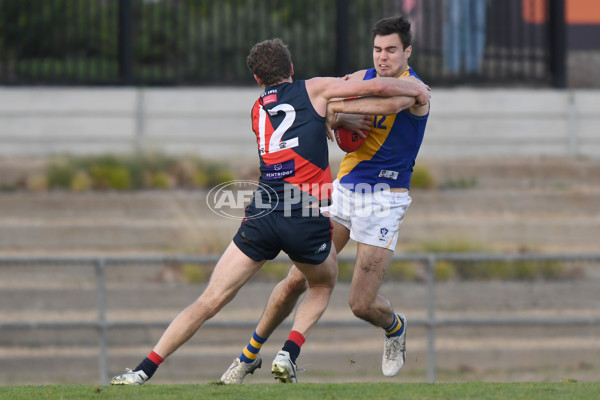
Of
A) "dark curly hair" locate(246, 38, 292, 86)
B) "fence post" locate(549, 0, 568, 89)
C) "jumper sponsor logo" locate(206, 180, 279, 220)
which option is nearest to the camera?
"dark curly hair" locate(246, 38, 292, 86)

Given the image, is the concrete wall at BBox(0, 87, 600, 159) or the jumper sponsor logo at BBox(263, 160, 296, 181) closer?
the jumper sponsor logo at BBox(263, 160, 296, 181)

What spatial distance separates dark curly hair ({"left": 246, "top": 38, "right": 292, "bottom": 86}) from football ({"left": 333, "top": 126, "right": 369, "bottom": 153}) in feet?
1.91

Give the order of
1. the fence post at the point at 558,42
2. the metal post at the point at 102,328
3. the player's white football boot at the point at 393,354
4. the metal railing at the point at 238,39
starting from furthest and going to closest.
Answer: the fence post at the point at 558,42 < the metal railing at the point at 238,39 < the metal post at the point at 102,328 < the player's white football boot at the point at 393,354

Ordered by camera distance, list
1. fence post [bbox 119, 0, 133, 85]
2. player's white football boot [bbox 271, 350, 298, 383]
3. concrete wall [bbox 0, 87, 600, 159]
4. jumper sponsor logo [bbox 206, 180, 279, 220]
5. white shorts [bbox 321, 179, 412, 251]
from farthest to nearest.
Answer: fence post [bbox 119, 0, 133, 85], concrete wall [bbox 0, 87, 600, 159], jumper sponsor logo [bbox 206, 180, 279, 220], white shorts [bbox 321, 179, 412, 251], player's white football boot [bbox 271, 350, 298, 383]

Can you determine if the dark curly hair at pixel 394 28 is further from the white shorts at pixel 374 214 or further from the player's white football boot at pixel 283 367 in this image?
the player's white football boot at pixel 283 367

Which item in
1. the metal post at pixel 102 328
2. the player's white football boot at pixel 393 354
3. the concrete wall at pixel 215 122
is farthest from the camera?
the concrete wall at pixel 215 122

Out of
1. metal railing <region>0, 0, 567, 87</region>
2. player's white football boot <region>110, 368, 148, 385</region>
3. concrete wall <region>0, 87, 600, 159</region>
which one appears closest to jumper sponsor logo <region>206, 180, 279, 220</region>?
concrete wall <region>0, 87, 600, 159</region>

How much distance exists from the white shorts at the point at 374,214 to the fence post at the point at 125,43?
365 inches

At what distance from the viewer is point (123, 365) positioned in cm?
1078

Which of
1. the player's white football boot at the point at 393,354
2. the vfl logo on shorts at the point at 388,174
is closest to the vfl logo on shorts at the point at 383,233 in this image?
the vfl logo on shorts at the point at 388,174

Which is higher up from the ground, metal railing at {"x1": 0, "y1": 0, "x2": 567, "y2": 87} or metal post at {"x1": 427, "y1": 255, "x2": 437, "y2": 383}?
metal railing at {"x1": 0, "y1": 0, "x2": 567, "y2": 87}

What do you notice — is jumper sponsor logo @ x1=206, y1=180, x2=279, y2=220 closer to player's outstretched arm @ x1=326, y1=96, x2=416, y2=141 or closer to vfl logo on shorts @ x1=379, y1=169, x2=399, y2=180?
vfl logo on shorts @ x1=379, y1=169, x2=399, y2=180

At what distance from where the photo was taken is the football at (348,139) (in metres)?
6.43

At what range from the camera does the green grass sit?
Result: 5.75 metres
